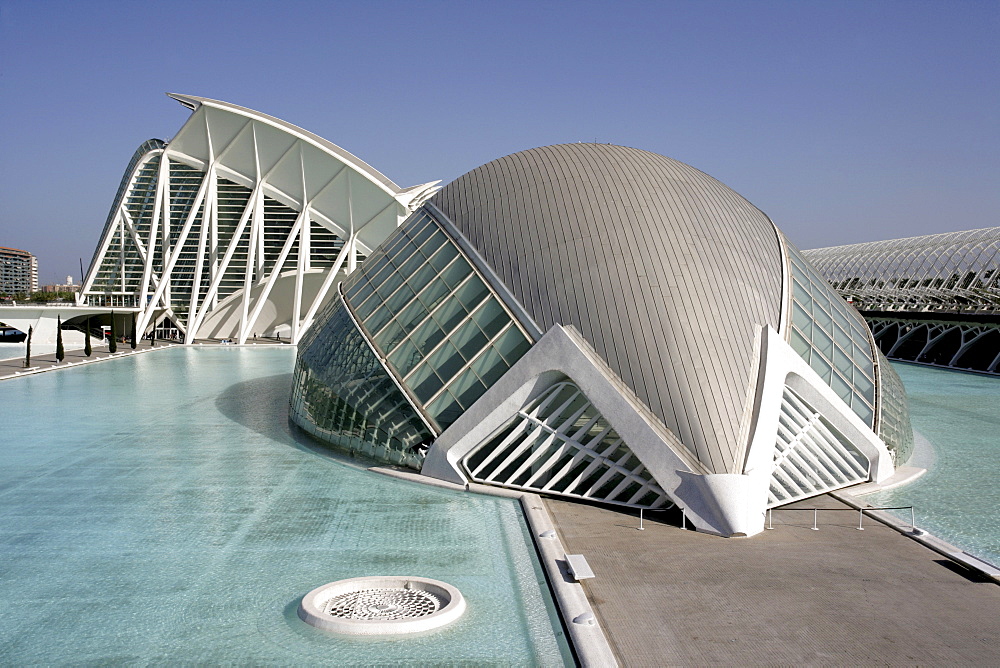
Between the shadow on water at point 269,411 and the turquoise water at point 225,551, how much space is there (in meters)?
0.19

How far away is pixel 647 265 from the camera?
15.4 meters

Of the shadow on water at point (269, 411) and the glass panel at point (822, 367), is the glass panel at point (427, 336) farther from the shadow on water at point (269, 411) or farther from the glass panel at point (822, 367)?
the glass panel at point (822, 367)

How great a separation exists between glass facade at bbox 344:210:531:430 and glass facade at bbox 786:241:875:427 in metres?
5.65

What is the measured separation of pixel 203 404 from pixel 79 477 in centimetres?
1043

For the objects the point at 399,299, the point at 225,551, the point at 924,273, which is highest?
the point at 924,273

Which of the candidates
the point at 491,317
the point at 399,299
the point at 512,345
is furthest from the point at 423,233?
the point at 512,345

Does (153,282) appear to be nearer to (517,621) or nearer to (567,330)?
(567,330)

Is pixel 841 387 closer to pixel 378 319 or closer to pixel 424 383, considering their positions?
pixel 424 383

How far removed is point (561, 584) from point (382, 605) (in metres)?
2.20

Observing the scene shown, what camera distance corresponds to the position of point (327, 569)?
10.8m

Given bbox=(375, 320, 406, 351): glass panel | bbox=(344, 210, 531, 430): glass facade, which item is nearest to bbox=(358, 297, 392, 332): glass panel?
bbox=(344, 210, 531, 430): glass facade

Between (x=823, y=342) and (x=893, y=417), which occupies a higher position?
(x=823, y=342)

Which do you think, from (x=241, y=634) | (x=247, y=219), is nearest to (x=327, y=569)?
(x=241, y=634)

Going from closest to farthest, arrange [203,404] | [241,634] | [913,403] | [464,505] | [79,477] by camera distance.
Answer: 1. [241,634]
2. [464,505]
3. [79,477]
4. [203,404]
5. [913,403]
